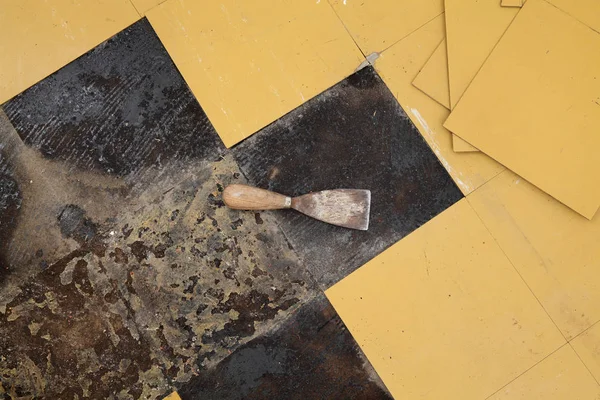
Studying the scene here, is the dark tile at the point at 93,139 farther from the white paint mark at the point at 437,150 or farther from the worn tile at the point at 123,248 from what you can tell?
the white paint mark at the point at 437,150

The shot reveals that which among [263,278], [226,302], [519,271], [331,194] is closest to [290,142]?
[331,194]

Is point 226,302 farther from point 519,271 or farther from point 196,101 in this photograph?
point 519,271

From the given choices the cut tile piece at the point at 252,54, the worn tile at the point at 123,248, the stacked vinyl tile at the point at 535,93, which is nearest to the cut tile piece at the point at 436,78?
the stacked vinyl tile at the point at 535,93

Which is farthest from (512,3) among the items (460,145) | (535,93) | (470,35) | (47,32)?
(47,32)

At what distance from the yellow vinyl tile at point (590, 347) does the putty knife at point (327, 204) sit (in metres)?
1.31

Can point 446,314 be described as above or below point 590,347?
above

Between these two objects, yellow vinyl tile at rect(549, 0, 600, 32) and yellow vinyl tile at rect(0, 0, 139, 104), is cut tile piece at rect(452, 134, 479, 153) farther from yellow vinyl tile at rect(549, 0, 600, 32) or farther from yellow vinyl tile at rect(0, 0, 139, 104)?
yellow vinyl tile at rect(0, 0, 139, 104)

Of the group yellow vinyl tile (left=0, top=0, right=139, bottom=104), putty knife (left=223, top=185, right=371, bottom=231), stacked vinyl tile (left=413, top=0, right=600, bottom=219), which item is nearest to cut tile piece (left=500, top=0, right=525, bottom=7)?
stacked vinyl tile (left=413, top=0, right=600, bottom=219)

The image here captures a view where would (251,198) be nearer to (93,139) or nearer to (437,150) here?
(93,139)

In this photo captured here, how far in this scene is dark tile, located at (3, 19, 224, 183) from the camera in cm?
280

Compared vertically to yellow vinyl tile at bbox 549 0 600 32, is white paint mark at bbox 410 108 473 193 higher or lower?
lower

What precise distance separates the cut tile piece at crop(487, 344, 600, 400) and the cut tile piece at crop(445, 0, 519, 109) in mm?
1498

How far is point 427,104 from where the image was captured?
2844 mm

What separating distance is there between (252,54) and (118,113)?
81 centimetres
